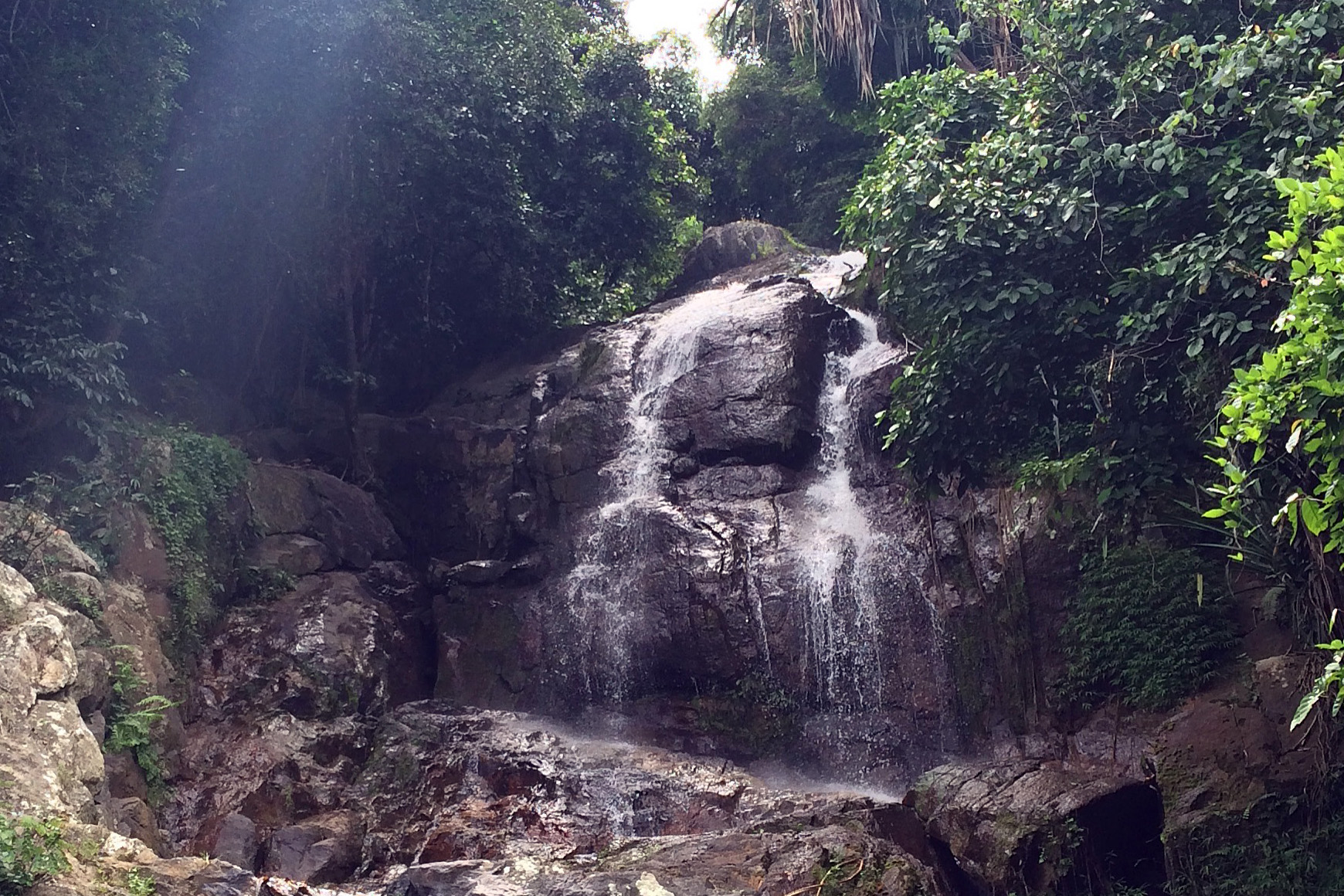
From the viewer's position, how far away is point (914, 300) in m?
10.4

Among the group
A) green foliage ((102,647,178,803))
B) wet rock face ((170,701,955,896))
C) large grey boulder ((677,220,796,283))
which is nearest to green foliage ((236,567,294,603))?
wet rock face ((170,701,955,896))

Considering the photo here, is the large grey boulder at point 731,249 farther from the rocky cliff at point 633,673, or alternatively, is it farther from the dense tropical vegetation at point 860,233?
the rocky cliff at point 633,673

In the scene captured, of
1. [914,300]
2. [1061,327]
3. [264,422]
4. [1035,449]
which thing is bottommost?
[1035,449]

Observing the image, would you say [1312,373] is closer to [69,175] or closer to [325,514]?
[325,514]

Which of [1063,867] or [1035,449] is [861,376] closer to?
[1035,449]

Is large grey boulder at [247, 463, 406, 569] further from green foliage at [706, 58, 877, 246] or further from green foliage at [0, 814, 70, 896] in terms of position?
green foliage at [706, 58, 877, 246]

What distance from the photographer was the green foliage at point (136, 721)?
9531 millimetres

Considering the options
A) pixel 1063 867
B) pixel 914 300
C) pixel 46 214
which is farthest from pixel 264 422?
pixel 1063 867

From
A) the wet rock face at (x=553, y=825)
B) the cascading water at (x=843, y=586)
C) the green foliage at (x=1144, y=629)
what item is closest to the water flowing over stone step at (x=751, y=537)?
the cascading water at (x=843, y=586)

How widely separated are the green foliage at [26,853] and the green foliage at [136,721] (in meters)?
3.58

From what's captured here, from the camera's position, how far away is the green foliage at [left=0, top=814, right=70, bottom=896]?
18.3ft

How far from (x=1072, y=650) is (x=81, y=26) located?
12.2m

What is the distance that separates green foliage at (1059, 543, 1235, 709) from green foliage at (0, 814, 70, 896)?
7.88 m

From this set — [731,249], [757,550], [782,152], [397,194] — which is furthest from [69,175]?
[782,152]
